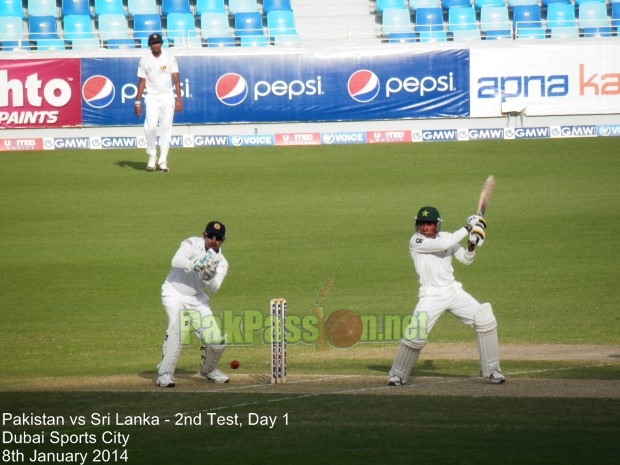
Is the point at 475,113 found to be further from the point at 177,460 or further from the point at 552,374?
the point at 177,460

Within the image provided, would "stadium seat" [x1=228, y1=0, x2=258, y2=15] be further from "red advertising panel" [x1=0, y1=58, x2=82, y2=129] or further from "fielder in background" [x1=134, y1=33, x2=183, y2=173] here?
"fielder in background" [x1=134, y1=33, x2=183, y2=173]

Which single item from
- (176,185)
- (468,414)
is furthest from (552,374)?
(176,185)

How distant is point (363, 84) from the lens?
24.6m

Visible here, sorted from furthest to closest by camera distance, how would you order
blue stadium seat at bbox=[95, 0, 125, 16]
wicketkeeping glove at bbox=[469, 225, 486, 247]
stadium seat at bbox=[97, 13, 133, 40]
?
1. blue stadium seat at bbox=[95, 0, 125, 16]
2. stadium seat at bbox=[97, 13, 133, 40]
3. wicketkeeping glove at bbox=[469, 225, 486, 247]

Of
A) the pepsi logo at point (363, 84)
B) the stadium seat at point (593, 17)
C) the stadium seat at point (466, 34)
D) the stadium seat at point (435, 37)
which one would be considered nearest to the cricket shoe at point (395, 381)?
the pepsi logo at point (363, 84)

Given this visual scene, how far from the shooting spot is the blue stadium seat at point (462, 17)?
97.4 feet

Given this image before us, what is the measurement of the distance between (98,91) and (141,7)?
261 inches

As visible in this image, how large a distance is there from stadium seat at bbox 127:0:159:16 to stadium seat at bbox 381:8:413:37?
6384 mm

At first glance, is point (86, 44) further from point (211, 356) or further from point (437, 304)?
point (437, 304)

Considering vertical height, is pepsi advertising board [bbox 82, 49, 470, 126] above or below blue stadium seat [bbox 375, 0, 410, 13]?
below

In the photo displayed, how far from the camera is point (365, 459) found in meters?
7.69

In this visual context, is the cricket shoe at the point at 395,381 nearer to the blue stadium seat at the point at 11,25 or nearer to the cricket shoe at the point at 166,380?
the cricket shoe at the point at 166,380

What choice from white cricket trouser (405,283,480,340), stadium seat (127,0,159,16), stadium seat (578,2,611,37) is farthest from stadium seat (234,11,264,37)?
white cricket trouser (405,283,480,340)

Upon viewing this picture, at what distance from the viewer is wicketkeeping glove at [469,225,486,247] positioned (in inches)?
392
